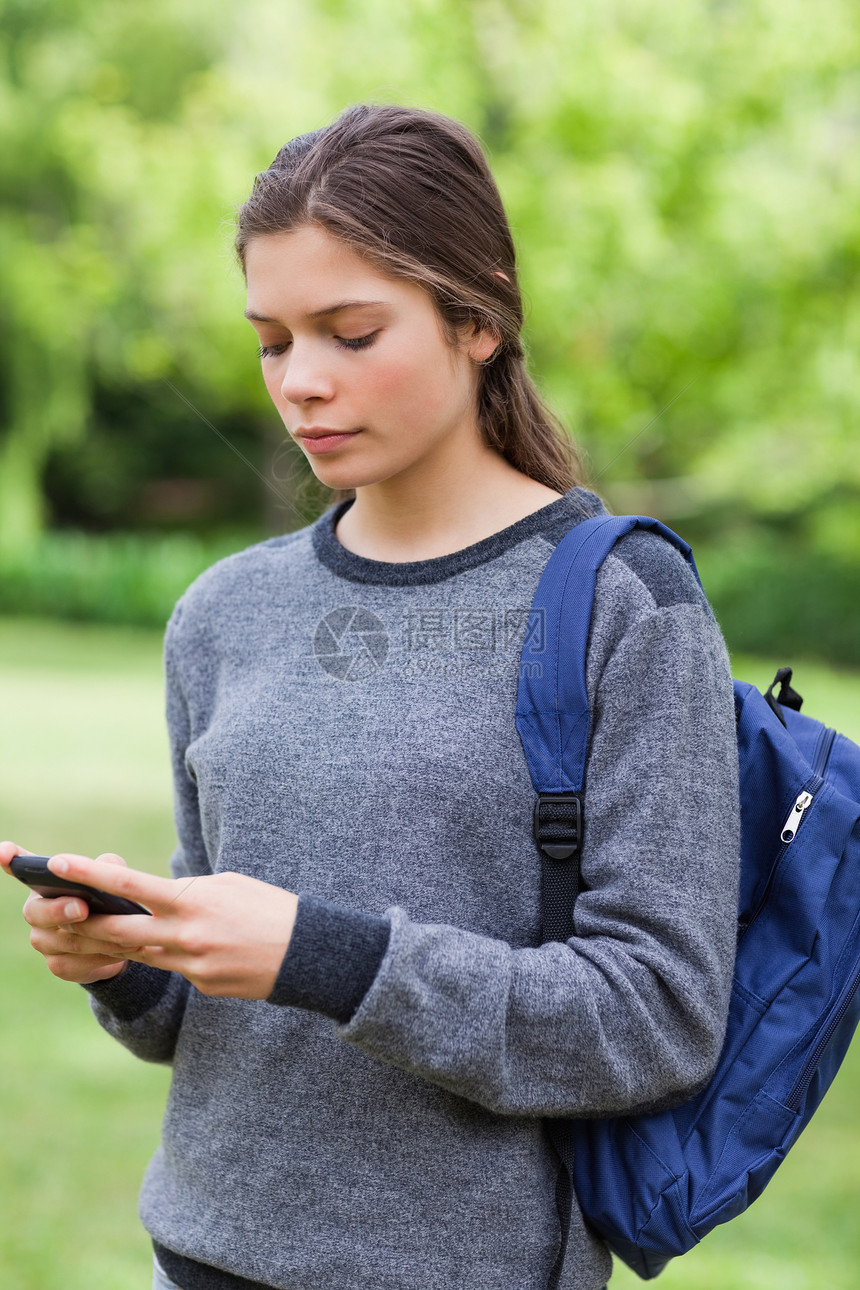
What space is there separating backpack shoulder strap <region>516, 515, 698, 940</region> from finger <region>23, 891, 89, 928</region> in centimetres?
45

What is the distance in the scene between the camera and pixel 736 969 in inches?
52.8

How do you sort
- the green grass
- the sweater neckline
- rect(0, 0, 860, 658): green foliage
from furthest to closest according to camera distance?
1. rect(0, 0, 860, 658): green foliage
2. the green grass
3. the sweater neckline

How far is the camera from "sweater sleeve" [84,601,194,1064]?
59.4 inches

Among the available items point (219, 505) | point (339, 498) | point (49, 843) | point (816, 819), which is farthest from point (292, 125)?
point (219, 505)

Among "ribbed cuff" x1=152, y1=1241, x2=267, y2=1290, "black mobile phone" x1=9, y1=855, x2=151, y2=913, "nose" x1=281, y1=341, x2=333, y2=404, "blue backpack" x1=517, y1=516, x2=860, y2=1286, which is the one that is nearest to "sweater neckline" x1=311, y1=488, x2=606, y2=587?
"blue backpack" x1=517, y1=516, x2=860, y2=1286

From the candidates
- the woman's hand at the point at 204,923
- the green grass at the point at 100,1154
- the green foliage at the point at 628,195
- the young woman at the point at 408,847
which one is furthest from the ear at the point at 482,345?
the green foliage at the point at 628,195

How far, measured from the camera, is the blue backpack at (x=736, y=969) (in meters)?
1.27

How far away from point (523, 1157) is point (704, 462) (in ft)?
45.9

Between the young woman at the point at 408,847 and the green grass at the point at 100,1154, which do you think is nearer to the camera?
the young woman at the point at 408,847

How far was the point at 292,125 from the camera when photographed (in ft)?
32.8

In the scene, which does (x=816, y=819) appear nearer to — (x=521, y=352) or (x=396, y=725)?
(x=396, y=725)

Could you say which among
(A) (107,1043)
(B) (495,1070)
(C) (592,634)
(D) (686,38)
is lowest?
(A) (107,1043)

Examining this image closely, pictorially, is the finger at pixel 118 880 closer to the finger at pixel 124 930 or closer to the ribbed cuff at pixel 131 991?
the finger at pixel 124 930

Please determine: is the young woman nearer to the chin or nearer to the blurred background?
the chin
